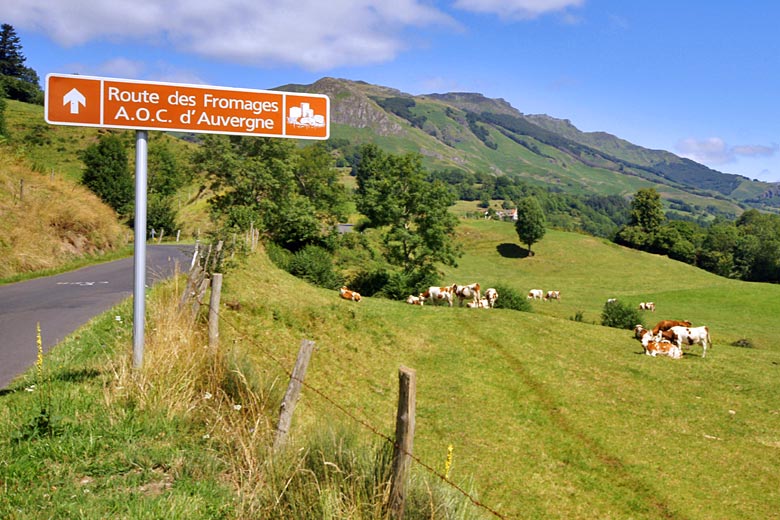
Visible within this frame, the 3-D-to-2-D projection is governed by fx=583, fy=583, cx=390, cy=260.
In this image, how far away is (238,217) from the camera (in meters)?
36.9

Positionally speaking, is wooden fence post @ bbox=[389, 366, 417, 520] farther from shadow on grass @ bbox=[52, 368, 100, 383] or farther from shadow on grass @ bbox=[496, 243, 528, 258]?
shadow on grass @ bbox=[496, 243, 528, 258]

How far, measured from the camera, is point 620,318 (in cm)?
3594

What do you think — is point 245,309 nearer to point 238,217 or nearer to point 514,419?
point 514,419

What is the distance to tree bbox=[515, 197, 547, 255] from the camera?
3560 inches

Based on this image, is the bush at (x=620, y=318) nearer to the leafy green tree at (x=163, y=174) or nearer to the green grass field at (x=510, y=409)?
the green grass field at (x=510, y=409)

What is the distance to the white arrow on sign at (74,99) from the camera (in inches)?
249

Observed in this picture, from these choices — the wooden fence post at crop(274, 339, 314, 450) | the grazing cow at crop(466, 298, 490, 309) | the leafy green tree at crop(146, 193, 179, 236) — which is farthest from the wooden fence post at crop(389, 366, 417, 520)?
the leafy green tree at crop(146, 193, 179, 236)

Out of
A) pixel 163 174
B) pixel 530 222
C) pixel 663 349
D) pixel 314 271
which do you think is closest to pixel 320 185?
pixel 314 271

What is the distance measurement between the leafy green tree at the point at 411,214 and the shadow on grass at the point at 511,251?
46.6 m

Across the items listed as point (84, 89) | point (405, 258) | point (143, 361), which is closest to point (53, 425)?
point (143, 361)

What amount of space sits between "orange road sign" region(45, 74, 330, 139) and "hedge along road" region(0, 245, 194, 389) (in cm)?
384

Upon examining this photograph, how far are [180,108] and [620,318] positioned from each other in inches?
1341

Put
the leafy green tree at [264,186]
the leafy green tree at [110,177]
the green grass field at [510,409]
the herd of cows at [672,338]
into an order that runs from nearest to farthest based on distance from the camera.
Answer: the green grass field at [510,409] < the herd of cows at [672,338] < the leafy green tree at [264,186] < the leafy green tree at [110,177]

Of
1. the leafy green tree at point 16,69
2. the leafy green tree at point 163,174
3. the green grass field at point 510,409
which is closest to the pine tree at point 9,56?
the leafy green tree at point 16,69
